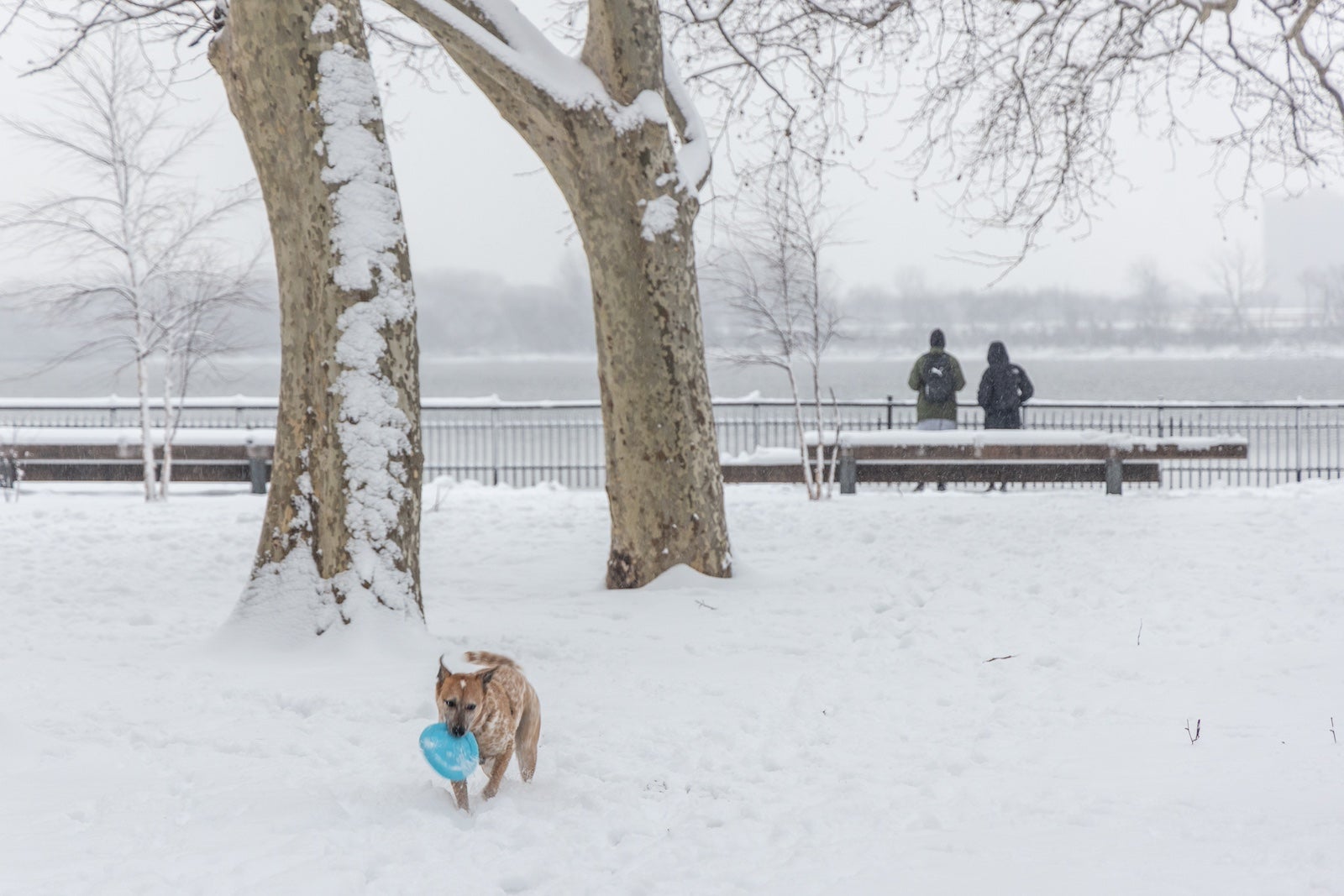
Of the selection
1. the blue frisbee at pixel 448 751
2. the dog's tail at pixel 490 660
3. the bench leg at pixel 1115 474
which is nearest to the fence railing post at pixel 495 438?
the bench leg at pixel 1115 474

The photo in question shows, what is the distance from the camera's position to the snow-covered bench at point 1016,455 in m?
12.6

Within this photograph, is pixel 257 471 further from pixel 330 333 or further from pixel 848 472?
pixel 330 333

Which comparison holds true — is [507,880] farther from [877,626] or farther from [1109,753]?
[877,626]

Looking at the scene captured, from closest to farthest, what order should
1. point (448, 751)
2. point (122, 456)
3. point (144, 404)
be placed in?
point (448, 751)
point (144, 404)
point (122, 456)

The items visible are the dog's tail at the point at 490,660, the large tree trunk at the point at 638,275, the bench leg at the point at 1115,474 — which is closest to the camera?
the dog's tail at the point at 490,660

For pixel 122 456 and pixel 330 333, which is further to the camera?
pixel 122 456

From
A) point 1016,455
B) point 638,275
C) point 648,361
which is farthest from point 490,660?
point 1016,455

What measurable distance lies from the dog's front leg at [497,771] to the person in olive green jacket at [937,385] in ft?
37.1

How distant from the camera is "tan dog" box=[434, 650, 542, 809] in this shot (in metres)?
3.22

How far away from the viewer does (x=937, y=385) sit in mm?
14375

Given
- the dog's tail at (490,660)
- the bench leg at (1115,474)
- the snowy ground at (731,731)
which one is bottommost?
the snowy ground at (731,731)

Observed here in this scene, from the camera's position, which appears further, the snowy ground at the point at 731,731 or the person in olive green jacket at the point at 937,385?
the person in olive green jacket at the point at 937,385

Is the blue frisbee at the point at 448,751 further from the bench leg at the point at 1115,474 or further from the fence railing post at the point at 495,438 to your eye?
the fence railing post at the point at 495,438

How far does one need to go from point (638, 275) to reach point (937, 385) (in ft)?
26.5
